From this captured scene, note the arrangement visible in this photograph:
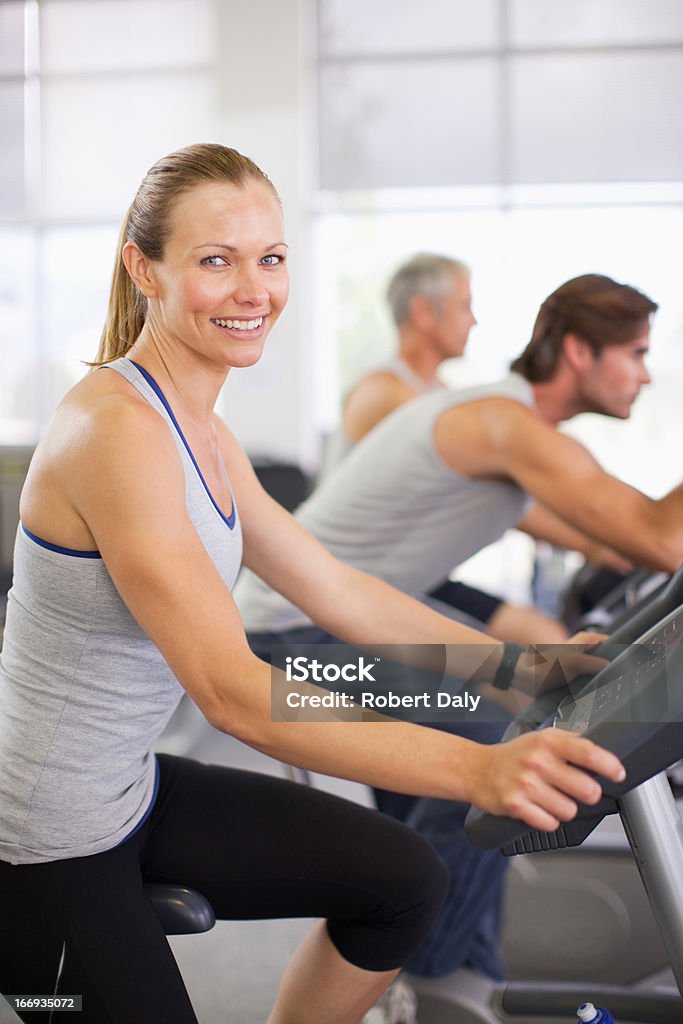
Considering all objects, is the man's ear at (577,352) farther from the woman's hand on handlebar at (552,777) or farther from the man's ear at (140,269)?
the woman's hand on handlebar at (552,777)

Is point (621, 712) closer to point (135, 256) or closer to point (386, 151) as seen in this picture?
point (135, 256)

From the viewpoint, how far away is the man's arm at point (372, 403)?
2.65 m

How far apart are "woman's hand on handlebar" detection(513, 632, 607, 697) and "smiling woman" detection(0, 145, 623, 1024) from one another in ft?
0.71

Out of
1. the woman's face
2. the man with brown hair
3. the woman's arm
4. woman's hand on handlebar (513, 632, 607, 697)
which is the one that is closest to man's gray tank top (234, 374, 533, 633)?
the man with brown hair

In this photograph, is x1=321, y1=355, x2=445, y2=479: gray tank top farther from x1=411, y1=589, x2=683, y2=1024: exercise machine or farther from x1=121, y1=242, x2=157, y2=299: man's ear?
x1=121, y1=242, x2=157, y2=299: man's ear

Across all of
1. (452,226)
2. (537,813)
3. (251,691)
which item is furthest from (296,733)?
(452,226)

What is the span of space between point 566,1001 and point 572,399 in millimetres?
924

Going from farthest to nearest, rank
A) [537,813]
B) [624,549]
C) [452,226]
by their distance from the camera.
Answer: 1. [452,226]
2. [624,549]
3. [537,813]

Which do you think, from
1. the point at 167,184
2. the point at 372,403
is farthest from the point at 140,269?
the point at 372,403

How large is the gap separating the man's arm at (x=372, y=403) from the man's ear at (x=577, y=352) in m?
1.02

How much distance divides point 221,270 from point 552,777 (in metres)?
0.54

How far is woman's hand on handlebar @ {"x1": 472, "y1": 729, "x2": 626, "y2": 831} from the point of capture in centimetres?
79

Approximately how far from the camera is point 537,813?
797 millimetres

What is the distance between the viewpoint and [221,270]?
984mm
